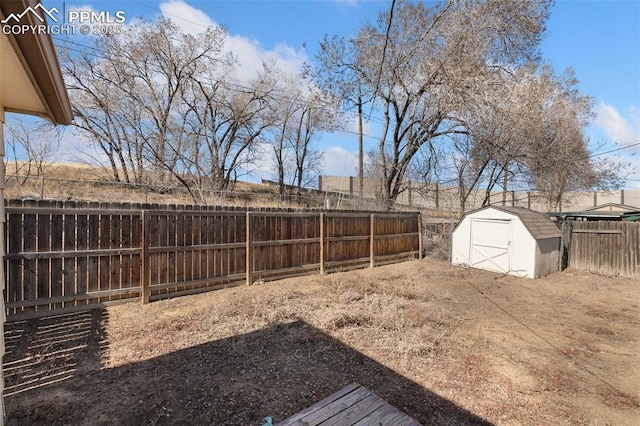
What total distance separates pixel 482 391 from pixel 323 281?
4.52m

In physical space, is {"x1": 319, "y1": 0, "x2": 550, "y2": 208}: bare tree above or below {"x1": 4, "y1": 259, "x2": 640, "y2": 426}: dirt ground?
above

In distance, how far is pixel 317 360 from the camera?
3.56 meters

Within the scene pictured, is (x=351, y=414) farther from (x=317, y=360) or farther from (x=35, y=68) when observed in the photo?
(x=35, y=68)

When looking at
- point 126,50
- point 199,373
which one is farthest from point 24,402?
point 126,50

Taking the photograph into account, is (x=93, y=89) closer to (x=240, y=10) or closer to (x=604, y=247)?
(x=240, y=10)

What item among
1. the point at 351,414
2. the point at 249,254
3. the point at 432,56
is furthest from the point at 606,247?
the point at 351,414

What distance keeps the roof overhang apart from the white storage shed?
33.2 feet

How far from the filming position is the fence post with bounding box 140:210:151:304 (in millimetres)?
5324

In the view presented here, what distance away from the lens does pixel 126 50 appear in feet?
43.0

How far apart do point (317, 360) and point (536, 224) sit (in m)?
8.71

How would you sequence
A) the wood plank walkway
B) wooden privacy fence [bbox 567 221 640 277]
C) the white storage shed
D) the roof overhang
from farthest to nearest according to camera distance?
the white storage shed
wooden privacy fence [bbox 567 221 640 277]
the wood plank walkway
the roof overhang

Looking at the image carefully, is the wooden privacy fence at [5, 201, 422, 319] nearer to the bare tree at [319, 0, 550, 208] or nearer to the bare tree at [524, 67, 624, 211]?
the bare tree at [319, 0, 550, 208]

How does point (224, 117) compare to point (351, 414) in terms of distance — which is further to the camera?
point (224, 117)

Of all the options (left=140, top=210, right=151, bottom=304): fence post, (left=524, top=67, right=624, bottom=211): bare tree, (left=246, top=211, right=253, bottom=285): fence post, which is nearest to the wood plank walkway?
(left=140, top=210, right=151, bottom=304): fence post
